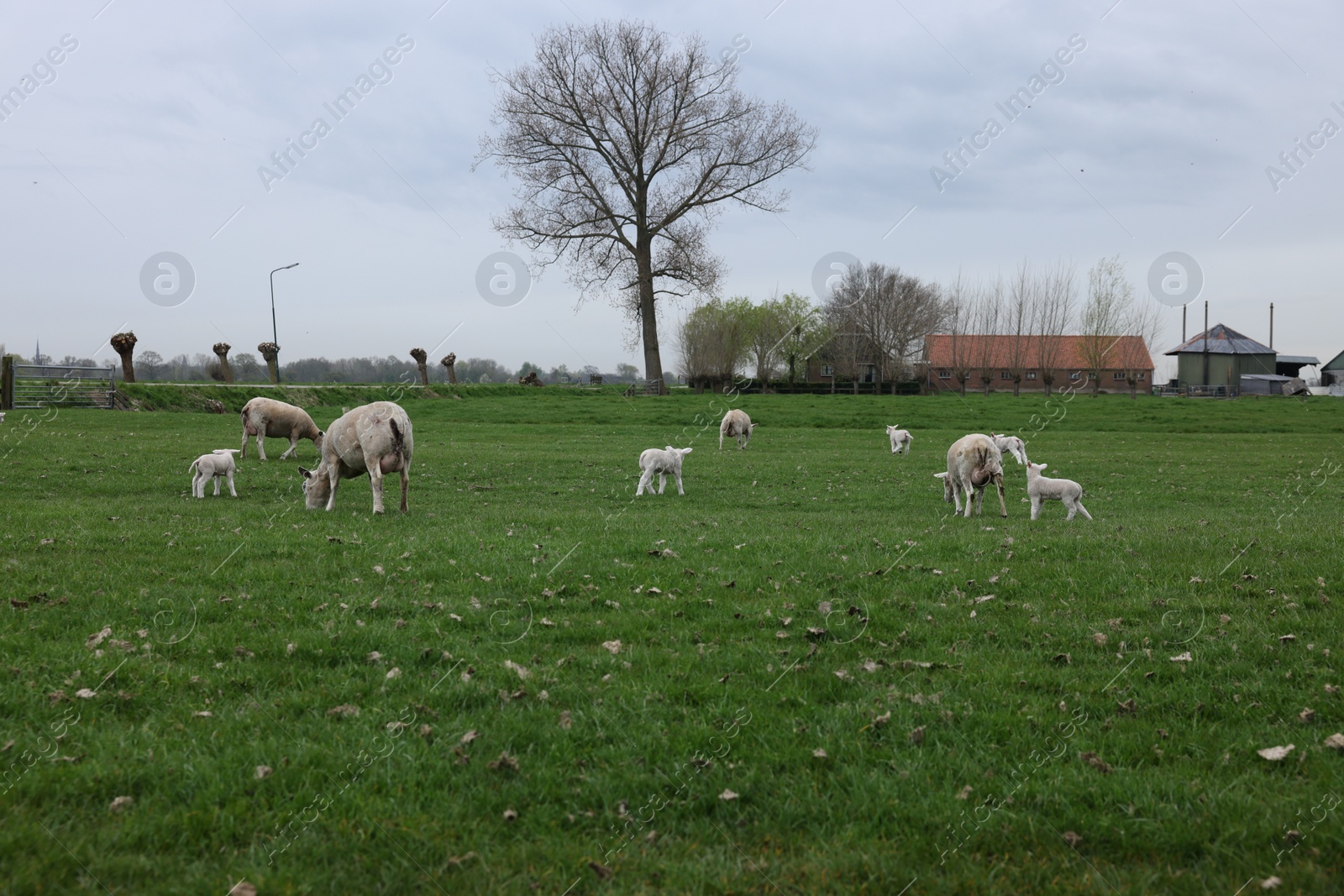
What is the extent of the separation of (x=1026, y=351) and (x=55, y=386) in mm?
78973

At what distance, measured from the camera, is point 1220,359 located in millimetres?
101812

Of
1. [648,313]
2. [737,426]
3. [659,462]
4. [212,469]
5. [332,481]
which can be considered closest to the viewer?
[332,481]

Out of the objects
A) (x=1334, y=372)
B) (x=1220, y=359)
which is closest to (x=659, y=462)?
(x=1220, y=359)

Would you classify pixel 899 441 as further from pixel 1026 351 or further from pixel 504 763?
pixel 1026 351

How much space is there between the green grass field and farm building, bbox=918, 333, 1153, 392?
240ft

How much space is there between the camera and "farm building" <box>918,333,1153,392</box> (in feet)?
265

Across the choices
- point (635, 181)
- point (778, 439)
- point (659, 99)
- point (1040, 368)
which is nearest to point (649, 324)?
point (635, 181)

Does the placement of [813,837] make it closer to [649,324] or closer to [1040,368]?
[649,324]

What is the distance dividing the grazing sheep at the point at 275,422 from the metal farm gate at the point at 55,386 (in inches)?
791

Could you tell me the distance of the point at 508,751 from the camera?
5.02 meters

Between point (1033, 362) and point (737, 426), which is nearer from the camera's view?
point (737, 426)

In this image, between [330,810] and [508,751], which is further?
[508,751]

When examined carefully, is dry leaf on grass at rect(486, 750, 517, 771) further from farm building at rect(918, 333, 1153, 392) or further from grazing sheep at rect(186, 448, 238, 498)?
farm building at rect(918, 333, 1153, 392)

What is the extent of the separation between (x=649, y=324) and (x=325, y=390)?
2207cm
